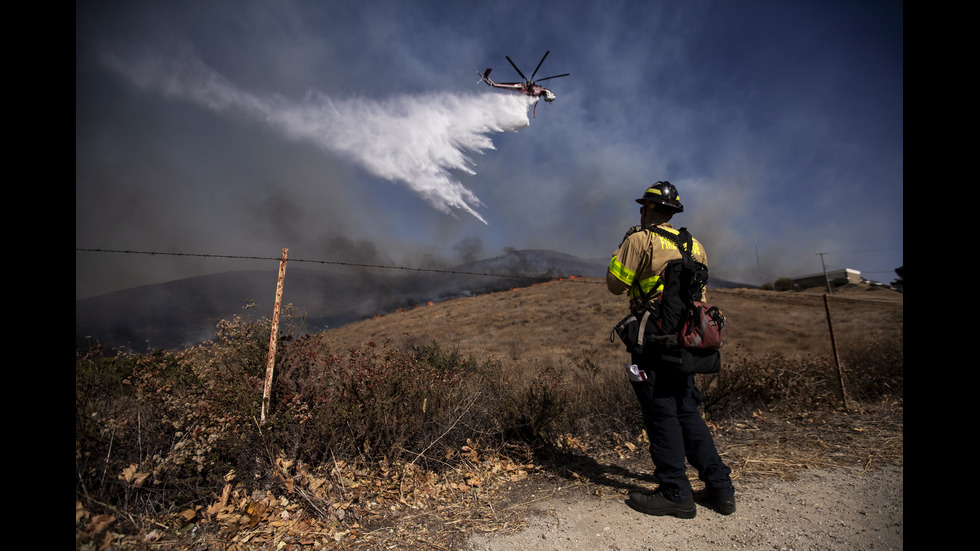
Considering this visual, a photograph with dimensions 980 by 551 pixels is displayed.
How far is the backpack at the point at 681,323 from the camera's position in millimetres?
2973

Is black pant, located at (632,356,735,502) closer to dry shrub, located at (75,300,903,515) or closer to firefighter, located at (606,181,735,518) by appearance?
firefighter, located at (606,181,735,518)

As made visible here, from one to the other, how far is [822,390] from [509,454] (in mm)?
4984

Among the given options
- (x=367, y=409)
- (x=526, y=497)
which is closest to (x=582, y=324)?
(x=526, y=497)

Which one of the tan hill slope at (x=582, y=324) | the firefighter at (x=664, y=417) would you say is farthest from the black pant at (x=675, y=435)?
the tan hill slope at (x=582, y=324)

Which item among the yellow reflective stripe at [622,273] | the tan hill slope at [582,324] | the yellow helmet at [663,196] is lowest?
the tan hill slope at [582,324]

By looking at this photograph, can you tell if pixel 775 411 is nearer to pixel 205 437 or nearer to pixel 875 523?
pixel 875 523

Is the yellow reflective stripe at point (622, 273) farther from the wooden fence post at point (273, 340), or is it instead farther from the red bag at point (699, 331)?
the wooden fence post at point (273, 340)

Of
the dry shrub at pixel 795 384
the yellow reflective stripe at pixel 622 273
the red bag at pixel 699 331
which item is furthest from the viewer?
the dry shrub at pixel 795 384

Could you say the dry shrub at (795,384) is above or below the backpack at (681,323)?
below

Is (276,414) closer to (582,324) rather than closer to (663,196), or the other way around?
(663,196)

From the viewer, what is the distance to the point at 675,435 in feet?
9.99

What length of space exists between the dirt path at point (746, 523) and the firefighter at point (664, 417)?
0.40ft

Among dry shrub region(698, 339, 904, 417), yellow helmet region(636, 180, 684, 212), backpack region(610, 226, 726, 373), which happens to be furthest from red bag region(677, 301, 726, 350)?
dry shrub region(698, 339, 904, 417)
